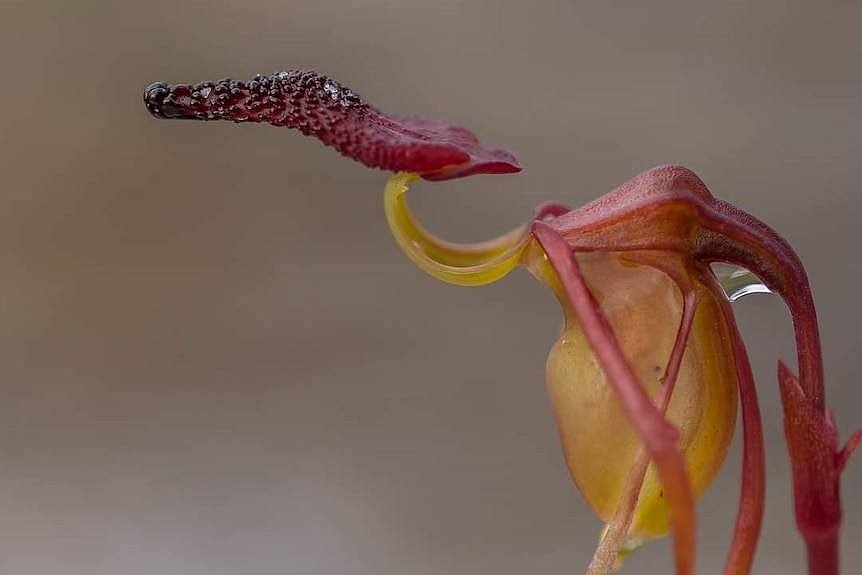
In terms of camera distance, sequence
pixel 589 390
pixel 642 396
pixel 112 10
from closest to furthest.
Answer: pixel 642 396, pixel 589 390, pixel 112 10

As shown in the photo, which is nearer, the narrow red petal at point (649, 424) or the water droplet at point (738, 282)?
the narrow red petal at point (649, 424)

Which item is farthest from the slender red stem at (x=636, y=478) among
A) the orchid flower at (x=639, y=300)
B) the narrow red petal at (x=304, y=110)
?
the narrow red petal at (x=304, y=110)

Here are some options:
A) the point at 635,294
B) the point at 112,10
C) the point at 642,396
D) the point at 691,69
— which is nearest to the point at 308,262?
the point at 112,10

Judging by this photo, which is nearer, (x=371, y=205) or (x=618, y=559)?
(x=618, y=559)

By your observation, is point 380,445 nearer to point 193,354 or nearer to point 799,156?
point 193,354

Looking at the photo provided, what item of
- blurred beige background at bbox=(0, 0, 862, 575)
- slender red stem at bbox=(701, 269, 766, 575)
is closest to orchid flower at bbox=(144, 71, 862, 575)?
slender red stem at bbox=(701, 269, 766, 575)

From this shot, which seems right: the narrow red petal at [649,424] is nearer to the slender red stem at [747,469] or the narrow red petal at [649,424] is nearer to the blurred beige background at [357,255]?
the slender red stem at [747,469]

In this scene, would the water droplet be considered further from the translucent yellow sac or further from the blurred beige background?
the blurred beige background

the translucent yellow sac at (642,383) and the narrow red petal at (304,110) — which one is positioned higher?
the narrow red petal at (304,110)
